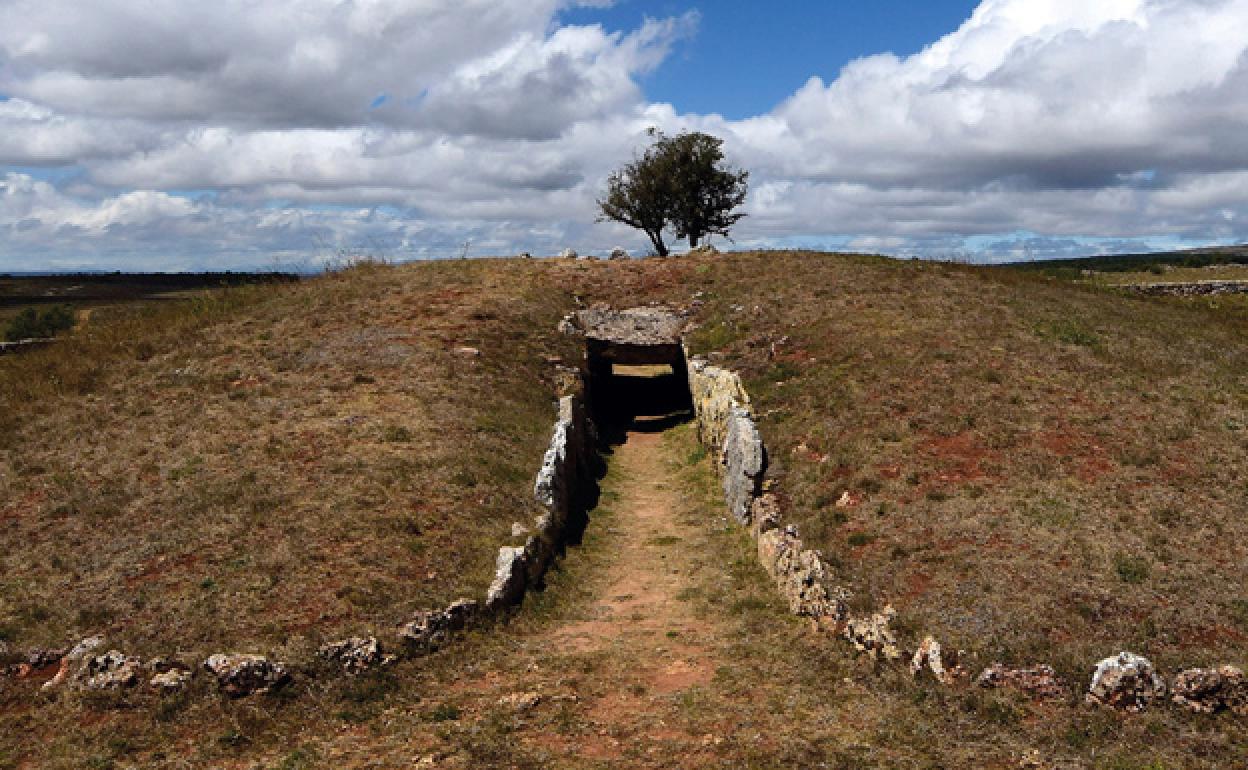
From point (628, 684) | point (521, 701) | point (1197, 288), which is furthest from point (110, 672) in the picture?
point (1197, 288)

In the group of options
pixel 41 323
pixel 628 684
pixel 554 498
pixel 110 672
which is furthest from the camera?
pixel 41 323

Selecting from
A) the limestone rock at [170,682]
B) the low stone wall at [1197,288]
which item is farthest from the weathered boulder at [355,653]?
the low stone wall at [1197,288]

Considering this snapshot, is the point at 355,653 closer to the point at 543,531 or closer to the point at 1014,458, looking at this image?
the point at 543,531

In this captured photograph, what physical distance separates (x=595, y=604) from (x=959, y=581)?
22.9ft

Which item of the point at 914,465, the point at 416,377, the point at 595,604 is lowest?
the point at 595,604

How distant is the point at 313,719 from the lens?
1076 centimetres

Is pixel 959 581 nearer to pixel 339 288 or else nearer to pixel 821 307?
pixel 821 307

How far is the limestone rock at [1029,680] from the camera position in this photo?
1049 cm

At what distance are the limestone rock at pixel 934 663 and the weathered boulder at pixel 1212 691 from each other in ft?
9.25

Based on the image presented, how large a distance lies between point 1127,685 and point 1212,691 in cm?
113

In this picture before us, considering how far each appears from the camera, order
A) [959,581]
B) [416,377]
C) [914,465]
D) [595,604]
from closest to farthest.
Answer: [959,581], [595,604], [914,465], [416,377]

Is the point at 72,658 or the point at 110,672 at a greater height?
the point at 72,658

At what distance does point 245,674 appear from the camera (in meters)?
11.0

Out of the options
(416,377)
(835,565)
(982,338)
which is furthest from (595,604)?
(982,338)
